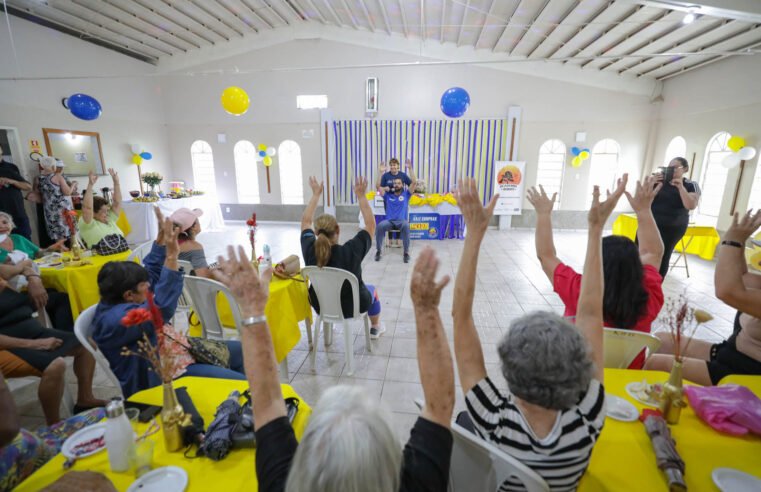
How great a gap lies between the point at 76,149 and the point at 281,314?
303 inches

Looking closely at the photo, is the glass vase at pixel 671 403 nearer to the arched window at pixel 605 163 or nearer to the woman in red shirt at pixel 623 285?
the woman in red shirt at pixel 623 285

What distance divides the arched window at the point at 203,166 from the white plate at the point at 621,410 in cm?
1027

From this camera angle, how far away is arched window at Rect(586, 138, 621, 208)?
831 cm

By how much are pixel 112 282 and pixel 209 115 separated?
9091mm

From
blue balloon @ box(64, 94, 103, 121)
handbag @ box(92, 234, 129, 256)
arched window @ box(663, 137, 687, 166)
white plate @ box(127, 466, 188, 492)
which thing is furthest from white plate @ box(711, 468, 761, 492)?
arched window @ box(663, 137, 687, 166)

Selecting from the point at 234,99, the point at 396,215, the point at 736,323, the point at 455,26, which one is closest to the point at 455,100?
the point at 455,26

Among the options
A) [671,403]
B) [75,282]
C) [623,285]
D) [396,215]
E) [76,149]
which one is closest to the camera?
[671,403]

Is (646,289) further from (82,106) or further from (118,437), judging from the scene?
(82,106)

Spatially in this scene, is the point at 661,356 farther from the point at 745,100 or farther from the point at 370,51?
the point at 370,51

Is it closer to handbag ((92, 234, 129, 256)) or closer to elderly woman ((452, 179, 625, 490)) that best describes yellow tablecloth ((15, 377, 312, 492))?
elderly woman ((452, 179, 625, 490))

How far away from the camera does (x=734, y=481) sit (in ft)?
3.15

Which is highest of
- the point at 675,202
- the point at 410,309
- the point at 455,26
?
the point at 455,26

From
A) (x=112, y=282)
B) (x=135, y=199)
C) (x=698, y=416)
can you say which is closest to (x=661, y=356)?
(x=698, y=416)

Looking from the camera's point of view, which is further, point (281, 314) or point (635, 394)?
point (281, 314)
